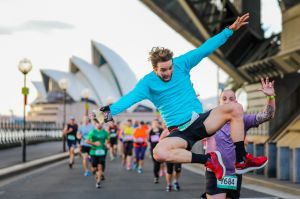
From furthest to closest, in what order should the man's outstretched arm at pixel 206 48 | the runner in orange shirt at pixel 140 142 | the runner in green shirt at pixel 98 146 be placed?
the runner in orange shirt at pixel 140 142, the runner in green shirt at pixel 98 146, the man's outstretched arm at pixel 206 48

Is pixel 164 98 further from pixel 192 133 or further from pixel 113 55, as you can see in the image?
pixel 113 55

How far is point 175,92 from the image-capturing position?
612 cm

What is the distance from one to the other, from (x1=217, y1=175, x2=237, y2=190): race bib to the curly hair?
1.74 m

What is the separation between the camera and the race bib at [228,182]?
22.6 ft

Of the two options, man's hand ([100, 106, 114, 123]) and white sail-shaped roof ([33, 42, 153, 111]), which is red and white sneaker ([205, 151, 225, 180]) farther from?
white sail-shaped roof ([33, 42, 153, 111])

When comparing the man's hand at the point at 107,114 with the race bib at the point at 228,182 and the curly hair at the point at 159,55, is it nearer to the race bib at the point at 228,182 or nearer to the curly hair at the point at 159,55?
the curly hair at the point at 159,55

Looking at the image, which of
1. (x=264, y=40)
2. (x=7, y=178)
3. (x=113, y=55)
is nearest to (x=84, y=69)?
(x=113, y=55)


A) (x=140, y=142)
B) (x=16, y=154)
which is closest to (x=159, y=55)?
(x=140, y=142)

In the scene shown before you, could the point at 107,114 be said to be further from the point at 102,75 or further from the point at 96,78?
the point at 102,75

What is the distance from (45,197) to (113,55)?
87691 millimetres

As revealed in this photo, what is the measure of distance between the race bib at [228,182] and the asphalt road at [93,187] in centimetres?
598

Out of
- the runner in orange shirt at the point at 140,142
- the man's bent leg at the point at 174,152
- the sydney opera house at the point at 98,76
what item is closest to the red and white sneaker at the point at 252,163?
the man's bent leg at the point at 174,152

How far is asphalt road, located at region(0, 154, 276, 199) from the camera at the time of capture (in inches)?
518

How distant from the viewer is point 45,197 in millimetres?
12719
